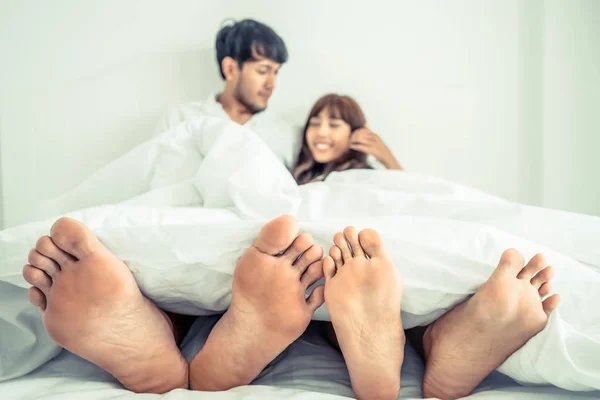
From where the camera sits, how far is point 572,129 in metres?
1.25

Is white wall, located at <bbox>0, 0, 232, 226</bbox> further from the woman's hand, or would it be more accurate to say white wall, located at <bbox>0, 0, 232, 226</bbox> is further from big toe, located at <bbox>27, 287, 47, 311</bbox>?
big toe, located at <bbox>27, 287, 47, 311</bbox>

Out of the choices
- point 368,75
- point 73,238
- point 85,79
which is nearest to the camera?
point 73,238

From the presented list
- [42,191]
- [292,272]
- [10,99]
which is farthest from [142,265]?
[10,99]

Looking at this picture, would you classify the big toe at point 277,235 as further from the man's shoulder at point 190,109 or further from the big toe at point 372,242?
the man's shoulder at point 190,109

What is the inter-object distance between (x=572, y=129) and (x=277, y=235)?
46.5 inches

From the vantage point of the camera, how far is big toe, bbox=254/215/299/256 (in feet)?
1.55

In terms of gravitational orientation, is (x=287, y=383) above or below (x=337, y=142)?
below

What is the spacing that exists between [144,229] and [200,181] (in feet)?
0.98

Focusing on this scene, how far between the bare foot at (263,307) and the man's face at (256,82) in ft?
2.81

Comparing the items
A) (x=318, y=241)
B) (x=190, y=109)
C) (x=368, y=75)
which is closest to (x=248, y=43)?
(x=190, y=109)

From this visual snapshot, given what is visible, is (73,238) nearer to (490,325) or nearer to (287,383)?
(287,383)

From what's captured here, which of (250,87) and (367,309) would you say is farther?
(250,87)

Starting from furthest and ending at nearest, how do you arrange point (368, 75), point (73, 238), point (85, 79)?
point (368, 75) < point (85, 79) < point (73, 238)

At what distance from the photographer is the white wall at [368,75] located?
46.9 inches
